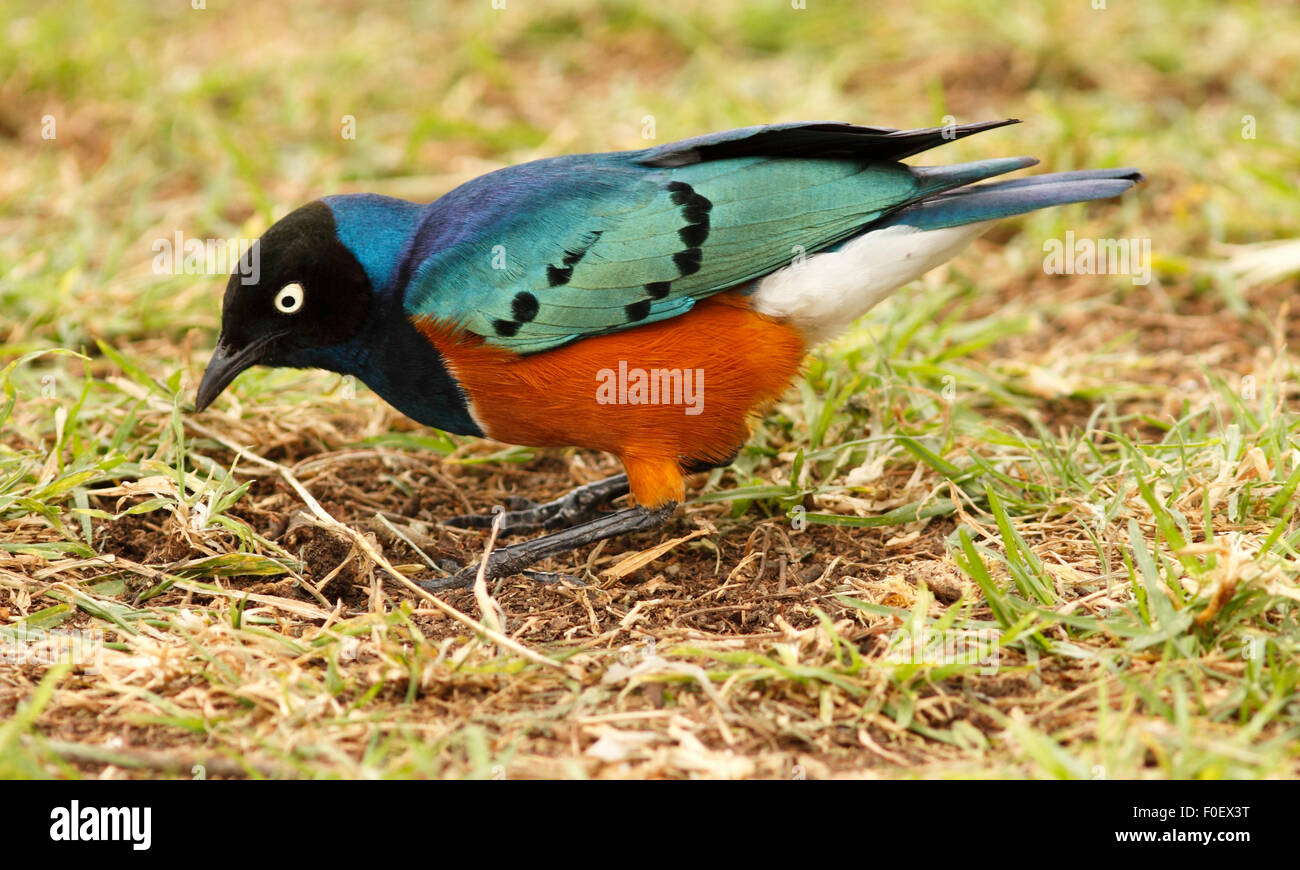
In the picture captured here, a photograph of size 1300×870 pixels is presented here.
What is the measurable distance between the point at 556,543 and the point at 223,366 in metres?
1.39

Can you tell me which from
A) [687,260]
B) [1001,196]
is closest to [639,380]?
[687,260]

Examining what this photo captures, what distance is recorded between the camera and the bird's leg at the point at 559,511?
497 centimetres

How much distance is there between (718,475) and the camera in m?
5.19

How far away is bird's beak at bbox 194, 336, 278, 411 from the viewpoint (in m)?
4.58

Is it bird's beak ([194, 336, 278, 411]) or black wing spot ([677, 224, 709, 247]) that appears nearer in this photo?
black wing spot ([677, 224, 709, 247])

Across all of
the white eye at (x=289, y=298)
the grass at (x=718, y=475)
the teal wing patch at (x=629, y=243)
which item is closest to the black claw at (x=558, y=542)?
the grass at (x=718, y=475)

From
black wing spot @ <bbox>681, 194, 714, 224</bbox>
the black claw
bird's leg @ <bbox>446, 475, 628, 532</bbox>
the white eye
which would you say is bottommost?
the black claw

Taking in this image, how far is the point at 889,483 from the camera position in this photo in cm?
486

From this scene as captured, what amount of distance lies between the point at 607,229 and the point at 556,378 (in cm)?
57

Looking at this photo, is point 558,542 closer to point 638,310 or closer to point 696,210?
point 638,310

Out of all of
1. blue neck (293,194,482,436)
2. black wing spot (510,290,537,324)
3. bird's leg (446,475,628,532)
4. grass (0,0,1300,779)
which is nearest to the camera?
grass (0,0,1300,779)

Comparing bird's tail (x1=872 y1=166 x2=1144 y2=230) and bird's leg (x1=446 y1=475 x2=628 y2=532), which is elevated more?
bird's tail (x1=872 y1=166 x2=1144 y2=230)

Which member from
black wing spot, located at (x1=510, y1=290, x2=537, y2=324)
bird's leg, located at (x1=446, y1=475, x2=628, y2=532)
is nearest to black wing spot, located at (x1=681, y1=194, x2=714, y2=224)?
black wing spot, located at (x1=510, y1=290, x2=537, y2=324)

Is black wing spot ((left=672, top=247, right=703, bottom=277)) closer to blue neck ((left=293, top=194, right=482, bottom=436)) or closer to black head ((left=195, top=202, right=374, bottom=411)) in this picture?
blue neck ((left=293, top=194, right=482, bottom=436))
